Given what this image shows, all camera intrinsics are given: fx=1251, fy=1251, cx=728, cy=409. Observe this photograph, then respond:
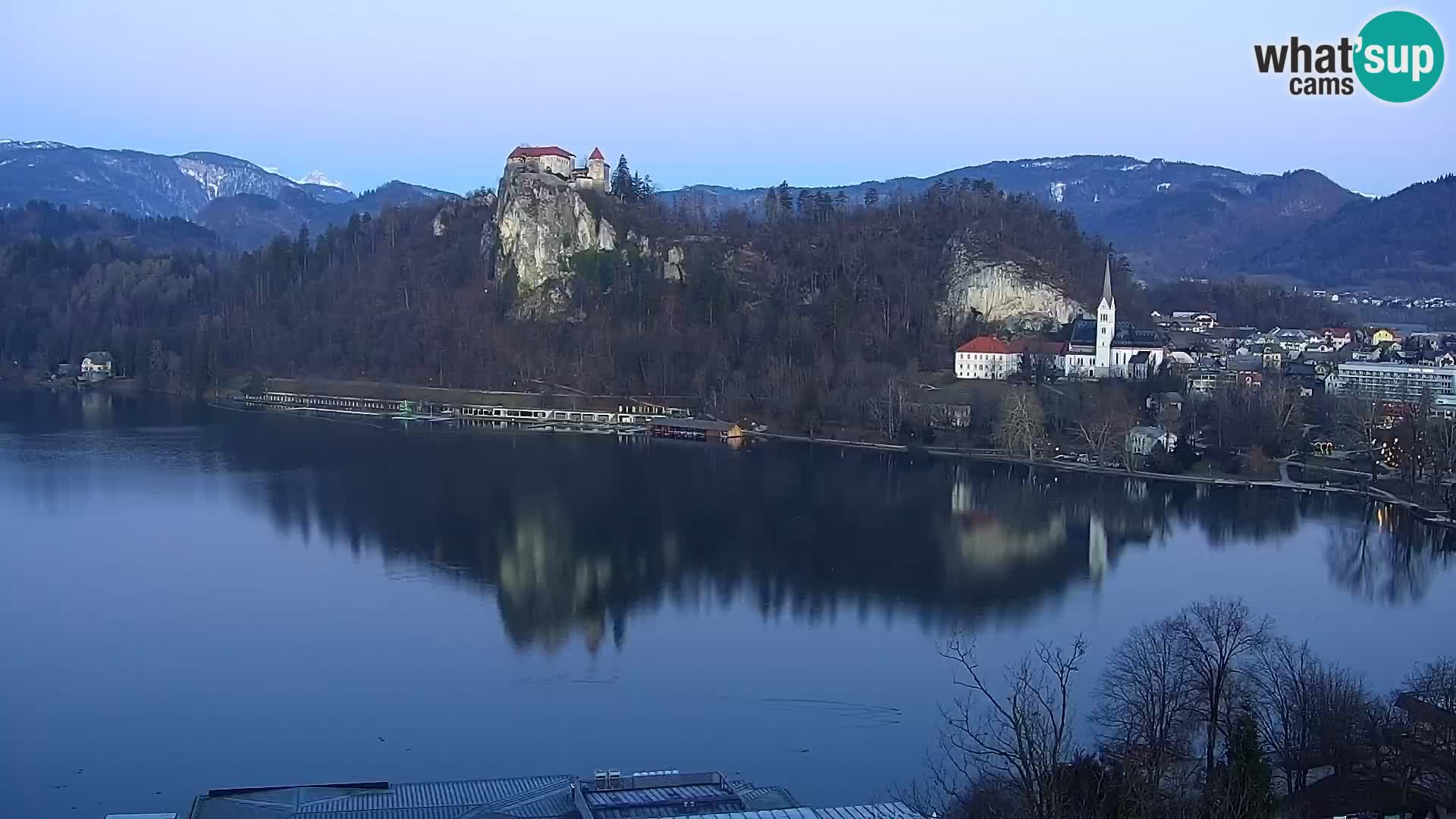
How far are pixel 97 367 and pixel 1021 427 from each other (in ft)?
65.1

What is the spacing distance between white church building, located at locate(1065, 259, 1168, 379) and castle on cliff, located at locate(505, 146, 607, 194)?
10.5 meters

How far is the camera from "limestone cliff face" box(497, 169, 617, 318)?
2355 cm

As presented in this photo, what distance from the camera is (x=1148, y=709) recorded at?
5.57m

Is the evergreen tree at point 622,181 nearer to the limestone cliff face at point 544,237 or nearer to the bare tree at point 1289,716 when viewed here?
the limestone cliff face at point 544,237

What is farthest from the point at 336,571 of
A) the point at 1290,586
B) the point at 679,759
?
the point at 1290,586

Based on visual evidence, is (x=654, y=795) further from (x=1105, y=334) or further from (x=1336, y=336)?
(x=1336, y=336)

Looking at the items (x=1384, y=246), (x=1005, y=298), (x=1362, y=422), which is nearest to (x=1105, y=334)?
(x=1005, y=298)

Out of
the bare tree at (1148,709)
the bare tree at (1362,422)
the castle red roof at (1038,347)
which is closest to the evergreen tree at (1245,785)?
the bare tree at (1148,709)

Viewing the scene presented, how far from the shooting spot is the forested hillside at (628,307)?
20641 millimetres

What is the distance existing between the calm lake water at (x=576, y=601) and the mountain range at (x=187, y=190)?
163 feet

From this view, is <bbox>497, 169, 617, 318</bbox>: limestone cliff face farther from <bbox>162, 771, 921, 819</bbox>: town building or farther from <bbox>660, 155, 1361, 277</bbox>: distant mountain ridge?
<bbox>660, 155, 1361, 277</bbox>: distant mountain ridge

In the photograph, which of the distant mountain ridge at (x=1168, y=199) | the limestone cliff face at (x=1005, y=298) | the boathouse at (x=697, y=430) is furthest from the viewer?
the distant mountain ridge at (x=1168, y=199)

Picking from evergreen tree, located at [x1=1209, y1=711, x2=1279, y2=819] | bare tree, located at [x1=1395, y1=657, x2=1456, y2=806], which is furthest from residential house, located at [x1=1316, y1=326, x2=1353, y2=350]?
evergreen tree, located at [x1=1209, y1=711, x2=1279, y2=819]

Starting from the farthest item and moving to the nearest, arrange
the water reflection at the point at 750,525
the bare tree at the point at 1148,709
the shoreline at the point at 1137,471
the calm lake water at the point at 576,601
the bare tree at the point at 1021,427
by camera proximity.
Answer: the bare tree at the point at 1021,427, the shoreline at the point at 1137,471, the water reflection at the point at 750,525, the calm lake water at the point at 576,601, the bare tree at the point at 1148,709
